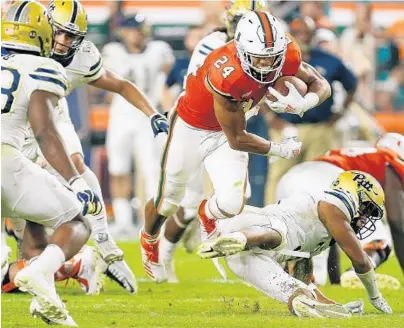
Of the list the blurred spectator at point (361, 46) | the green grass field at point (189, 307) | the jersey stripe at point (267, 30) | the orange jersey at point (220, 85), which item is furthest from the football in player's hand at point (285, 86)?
the blurred spectator at point (361, 46)

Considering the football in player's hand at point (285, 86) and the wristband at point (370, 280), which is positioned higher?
the football in player's hand at point (285, 86)

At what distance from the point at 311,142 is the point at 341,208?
3.75 meters

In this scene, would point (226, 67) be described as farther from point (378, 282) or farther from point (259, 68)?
point (378, 282)

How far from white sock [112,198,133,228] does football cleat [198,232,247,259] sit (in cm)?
528

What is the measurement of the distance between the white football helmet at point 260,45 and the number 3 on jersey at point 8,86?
123 centimetres

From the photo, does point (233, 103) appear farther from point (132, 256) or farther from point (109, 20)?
point (109, 20)

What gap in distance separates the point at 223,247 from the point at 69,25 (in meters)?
1.71

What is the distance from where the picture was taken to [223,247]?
5527 mm

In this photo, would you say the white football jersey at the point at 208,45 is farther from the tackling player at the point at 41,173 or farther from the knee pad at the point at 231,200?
the tackling player at the point at 41,173

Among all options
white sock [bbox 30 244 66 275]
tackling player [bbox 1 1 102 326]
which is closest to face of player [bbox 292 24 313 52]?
tackling player [bbox 1 1 102 326]

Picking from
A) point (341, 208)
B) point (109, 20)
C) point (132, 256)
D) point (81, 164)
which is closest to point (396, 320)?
point (341, 208)

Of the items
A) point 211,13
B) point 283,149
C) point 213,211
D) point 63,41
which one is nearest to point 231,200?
point 213,211

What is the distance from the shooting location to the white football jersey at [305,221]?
594 cm

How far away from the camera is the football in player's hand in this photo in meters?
6.22
